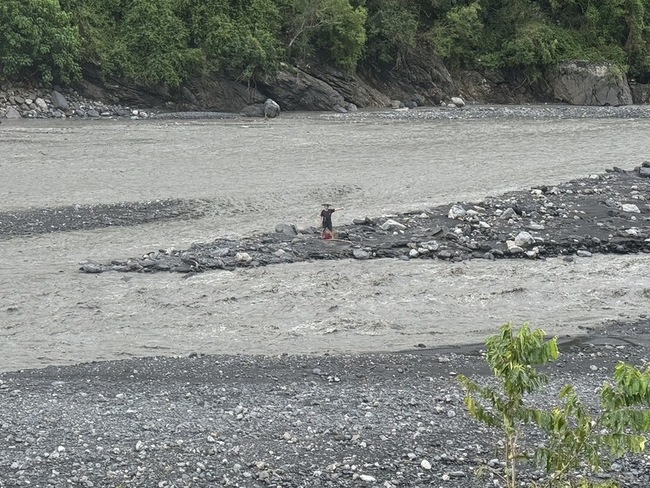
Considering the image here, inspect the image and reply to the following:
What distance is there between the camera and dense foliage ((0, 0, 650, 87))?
123ft

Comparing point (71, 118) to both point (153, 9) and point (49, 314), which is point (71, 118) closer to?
point (153, 9)

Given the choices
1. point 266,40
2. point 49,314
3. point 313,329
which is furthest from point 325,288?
point 266,40

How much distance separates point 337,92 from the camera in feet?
137

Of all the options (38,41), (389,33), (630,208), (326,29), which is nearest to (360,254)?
(630,208)

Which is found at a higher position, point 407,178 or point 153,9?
point 153,9

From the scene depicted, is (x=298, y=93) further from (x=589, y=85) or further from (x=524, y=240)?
(x=524, y=240)

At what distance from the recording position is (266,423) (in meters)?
8.44

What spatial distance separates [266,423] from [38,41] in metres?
31.9

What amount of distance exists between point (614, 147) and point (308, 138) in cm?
993

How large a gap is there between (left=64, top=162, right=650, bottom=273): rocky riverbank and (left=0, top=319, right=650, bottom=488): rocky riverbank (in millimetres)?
4577

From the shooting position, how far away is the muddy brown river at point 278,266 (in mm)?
11984

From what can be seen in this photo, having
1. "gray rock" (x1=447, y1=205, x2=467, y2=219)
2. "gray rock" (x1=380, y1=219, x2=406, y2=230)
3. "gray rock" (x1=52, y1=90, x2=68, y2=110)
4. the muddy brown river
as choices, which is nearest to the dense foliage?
"gray rock" (x1=52, y1=90, x2=68, y2=110)

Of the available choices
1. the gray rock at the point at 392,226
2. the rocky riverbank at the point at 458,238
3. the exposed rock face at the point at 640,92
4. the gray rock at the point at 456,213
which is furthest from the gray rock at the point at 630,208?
the exposed rock face at the point at 640,92

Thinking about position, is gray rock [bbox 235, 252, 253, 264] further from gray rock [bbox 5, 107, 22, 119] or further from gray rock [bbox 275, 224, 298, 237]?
gray rock [bbox 5, 107, 22, 119]
